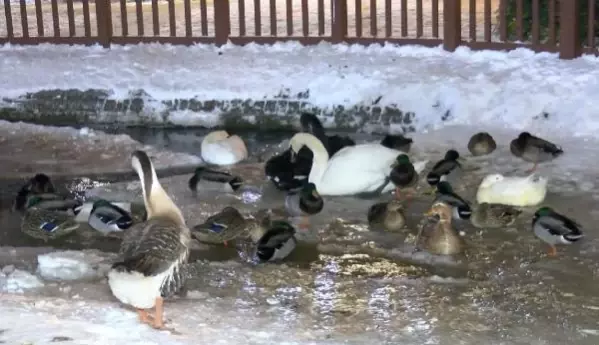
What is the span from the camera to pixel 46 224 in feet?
29.2

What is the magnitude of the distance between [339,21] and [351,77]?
5.09 ft

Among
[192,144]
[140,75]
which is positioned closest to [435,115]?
[192,144]

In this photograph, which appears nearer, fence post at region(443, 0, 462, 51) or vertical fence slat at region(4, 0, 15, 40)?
fence post at region(443, 0, 462, 51)

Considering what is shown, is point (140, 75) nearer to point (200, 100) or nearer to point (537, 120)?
point (200, 100)

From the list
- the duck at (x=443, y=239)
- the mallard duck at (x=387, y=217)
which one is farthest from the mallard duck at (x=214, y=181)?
the duck at (x=443, y=239)

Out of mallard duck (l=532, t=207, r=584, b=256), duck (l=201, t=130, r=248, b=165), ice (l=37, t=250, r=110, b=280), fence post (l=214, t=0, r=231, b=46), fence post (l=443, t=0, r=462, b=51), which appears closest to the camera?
ice (l=37, t=250, r=110, b=280)

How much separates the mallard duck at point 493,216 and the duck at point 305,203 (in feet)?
4.37

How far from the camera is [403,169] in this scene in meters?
9.62

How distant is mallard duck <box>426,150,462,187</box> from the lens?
32.5ft

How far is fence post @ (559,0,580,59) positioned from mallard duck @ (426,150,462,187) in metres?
3.88

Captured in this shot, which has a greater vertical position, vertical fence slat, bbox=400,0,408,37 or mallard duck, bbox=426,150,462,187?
vertical fence slat, bbox=400,0,408,37

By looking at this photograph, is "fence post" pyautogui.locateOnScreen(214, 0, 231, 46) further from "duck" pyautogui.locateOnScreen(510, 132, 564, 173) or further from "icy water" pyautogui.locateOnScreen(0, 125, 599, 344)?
"duck" pyautogui.locateOnScreen(510, 132, 564, 173)

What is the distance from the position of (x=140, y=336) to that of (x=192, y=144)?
6.75 metres

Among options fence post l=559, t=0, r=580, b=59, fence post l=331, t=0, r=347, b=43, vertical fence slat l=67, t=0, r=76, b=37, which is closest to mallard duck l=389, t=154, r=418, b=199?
fence post l=559, t=0, r=580, b=59
